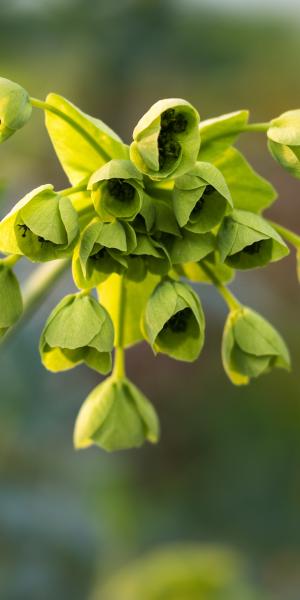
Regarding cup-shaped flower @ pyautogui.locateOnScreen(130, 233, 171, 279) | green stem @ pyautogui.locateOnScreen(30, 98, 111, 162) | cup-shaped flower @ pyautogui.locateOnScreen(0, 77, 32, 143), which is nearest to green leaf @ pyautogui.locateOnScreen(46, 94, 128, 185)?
green stem @ pyautogui.locateOnScreen(30, 98, 111, 162)

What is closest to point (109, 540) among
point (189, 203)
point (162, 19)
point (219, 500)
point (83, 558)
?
point (83, 558)

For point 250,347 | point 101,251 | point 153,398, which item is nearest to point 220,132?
point 101,251

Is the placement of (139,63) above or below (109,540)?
above

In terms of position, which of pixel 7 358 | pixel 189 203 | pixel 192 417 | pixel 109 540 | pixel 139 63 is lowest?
pixel 192 417

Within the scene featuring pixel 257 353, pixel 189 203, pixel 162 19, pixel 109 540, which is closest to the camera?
pixel 189 203

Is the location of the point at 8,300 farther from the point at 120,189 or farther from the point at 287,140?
the point at 287,140

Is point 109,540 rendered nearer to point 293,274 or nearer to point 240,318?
point 240,318

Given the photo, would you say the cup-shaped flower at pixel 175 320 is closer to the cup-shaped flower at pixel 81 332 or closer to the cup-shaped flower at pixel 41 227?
the cup-shaped flower at pixel 81 332
